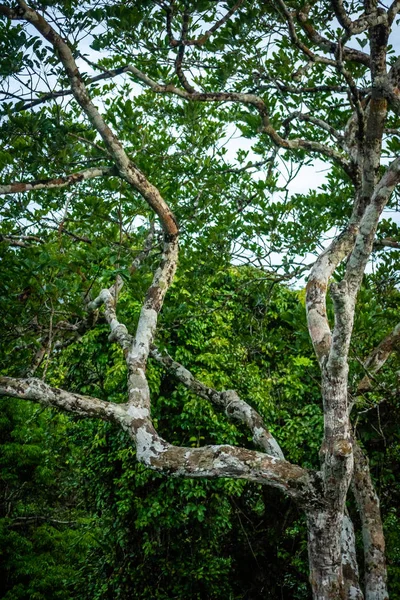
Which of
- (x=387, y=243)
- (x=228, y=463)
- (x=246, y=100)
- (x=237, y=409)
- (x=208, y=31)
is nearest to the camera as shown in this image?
(x=228, y=463)

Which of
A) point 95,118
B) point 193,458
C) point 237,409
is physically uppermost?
point 95,118

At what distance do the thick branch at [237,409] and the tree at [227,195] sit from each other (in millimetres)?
16

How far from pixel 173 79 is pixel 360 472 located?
360 cm

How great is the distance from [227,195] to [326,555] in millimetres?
3072

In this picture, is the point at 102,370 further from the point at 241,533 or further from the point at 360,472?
the point at 360,472

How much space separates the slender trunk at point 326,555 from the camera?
107 inches

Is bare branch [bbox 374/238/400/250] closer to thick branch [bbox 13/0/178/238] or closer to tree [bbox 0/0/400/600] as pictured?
tree [bbox 0/0/400/600]

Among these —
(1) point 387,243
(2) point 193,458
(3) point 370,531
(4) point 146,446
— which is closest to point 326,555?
(2) point 193,458

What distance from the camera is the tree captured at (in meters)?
2.75

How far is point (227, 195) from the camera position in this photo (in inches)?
186

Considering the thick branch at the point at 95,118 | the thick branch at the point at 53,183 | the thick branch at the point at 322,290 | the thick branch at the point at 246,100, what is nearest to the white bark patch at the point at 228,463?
the thick branch at the point at 322,290

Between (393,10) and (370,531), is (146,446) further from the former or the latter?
(393,10)

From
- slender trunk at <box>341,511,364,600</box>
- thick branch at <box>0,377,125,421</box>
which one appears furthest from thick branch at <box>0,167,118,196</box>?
slender trunk at <box>341,511,364,600</box>

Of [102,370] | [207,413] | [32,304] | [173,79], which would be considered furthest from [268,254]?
[102,370]
